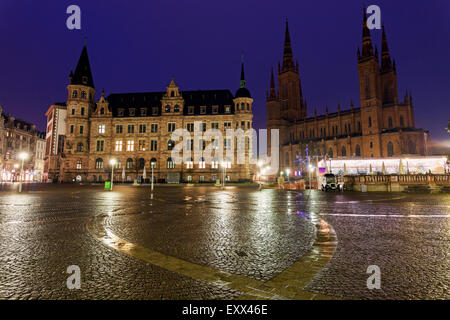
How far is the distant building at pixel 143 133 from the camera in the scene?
50.8m

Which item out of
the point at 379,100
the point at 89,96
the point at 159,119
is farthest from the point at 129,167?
the point at 379,100

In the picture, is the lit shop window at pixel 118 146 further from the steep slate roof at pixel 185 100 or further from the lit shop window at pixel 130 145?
the steep slate roof at pixel 185 100

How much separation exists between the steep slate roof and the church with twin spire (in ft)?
96.3

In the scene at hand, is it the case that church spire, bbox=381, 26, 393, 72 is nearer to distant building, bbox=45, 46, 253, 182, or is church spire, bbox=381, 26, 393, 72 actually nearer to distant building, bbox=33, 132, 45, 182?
distant building, bbox=45, 46, 253, 182

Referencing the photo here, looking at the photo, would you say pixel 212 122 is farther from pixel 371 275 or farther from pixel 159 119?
pixel 371 275

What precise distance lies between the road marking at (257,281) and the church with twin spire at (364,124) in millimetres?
56278

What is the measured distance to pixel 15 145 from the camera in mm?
77438

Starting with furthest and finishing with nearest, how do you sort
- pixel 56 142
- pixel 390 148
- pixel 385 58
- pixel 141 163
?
pixel 385 58 → pixel 390 148 → pixel 56 142 → pixel 141 163

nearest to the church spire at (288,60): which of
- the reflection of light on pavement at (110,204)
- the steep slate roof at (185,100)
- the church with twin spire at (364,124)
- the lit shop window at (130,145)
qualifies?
the church with twin spire at (364,124)

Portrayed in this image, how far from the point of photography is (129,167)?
52531 millimetres

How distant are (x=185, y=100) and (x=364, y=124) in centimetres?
5458

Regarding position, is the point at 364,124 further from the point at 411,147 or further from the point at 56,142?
the point at 56,142

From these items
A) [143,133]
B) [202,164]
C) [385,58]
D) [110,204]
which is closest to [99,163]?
[143,133]

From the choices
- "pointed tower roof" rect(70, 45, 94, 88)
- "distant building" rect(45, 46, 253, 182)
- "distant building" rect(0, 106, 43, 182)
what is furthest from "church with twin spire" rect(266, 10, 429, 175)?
"distant building" rect(0, 106, 43, 182)
